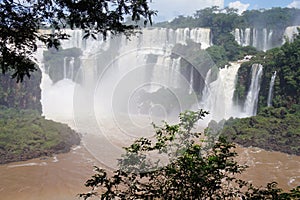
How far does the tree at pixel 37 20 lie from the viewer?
2.32 meters

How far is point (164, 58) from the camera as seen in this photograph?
78.2 ft

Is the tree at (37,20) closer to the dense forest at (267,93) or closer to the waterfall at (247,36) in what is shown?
the dense forest at (267,93)

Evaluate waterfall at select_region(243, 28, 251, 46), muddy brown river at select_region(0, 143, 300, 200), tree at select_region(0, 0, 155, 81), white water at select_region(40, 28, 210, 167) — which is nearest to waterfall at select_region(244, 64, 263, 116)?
white water at select_region(40, 28, 210, 167)

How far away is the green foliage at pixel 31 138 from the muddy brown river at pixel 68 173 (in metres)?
0.48

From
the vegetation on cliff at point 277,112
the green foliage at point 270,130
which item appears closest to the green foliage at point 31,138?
the green foliage at point 270,130

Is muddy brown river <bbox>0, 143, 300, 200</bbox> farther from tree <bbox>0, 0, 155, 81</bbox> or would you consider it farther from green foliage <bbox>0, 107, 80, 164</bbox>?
tree <bbox>0, 0, 155, 81</bbox>

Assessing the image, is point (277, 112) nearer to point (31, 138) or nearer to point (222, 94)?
point (222, 94)

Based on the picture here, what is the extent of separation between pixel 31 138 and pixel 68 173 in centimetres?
377

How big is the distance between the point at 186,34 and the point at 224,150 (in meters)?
26.3

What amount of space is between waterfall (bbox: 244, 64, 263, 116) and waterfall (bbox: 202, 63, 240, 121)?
95 cm

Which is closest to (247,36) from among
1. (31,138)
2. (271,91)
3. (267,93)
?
(267,93)

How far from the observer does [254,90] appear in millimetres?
17391

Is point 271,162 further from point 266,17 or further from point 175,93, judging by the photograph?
point 266,17

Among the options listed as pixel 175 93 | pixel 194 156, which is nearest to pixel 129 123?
pixel 175 93
